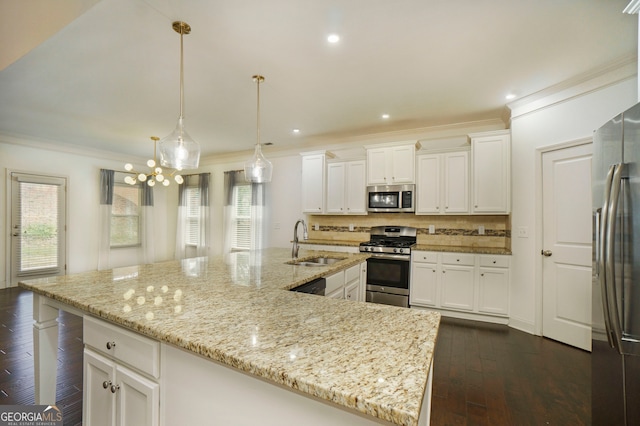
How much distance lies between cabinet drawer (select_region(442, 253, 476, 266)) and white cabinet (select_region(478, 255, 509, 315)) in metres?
0.10

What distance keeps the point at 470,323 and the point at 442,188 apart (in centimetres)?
180

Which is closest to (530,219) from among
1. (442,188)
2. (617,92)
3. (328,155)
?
(442,188)

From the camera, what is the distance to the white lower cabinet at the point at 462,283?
348 centimetres

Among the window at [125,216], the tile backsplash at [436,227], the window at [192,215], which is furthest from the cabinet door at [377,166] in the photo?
the window at [125,216]

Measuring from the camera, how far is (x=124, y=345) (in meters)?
1.14

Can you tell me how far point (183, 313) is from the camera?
1146mm

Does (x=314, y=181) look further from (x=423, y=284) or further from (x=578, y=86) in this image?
(x=578, y=86)

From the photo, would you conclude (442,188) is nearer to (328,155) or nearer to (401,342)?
(328,155)

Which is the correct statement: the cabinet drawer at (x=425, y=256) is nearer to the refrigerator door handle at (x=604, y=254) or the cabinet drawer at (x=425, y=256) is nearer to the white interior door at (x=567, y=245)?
the white interior door at (x=567, y=245)

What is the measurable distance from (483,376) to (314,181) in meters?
3.53

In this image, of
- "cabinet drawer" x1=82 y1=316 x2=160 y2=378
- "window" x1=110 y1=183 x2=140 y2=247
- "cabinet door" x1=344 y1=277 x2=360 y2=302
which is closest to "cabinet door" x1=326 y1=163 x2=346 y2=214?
"cabinet door" x1=344 y1=277 x2=360 y2=302

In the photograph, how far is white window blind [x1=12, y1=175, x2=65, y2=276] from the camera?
16.2 feet

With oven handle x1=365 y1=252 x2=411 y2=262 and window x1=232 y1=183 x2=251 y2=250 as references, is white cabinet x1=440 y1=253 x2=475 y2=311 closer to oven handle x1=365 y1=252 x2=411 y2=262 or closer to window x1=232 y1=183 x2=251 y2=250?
oven handle x1=365 y1=252 x2=411 y2=262

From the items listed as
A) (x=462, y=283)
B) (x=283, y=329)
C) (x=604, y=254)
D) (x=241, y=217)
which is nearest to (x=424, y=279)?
(x=462, y=283)
